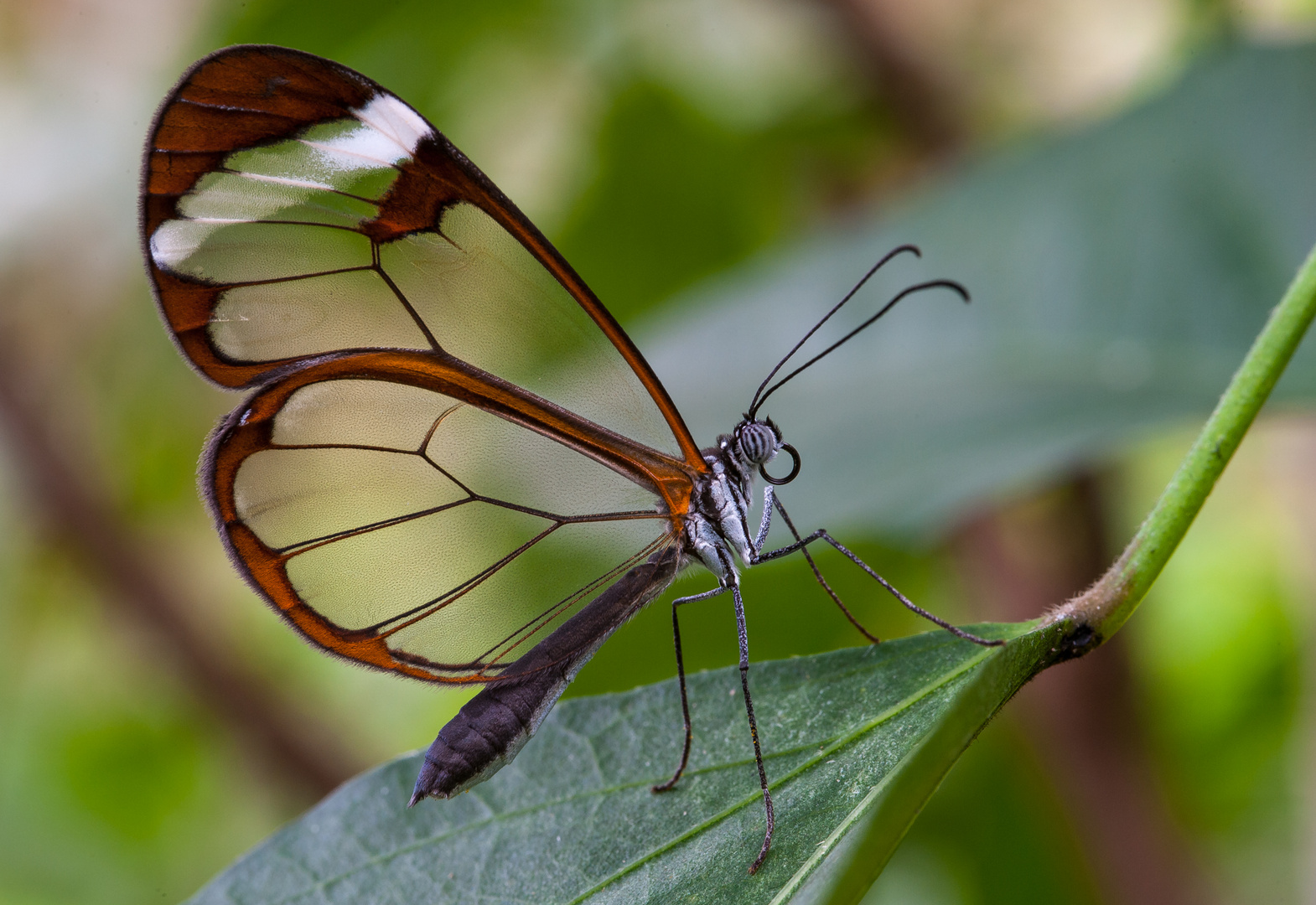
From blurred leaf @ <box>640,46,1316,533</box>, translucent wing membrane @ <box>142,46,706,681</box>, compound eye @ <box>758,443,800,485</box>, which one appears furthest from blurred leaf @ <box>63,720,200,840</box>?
compound eye @ <box>758,443,800,485</box>

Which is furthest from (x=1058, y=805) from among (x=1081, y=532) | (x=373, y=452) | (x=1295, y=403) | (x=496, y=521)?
(x=373, y=452)

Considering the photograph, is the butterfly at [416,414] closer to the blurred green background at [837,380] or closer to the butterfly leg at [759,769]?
the butterfly leg at [759,769]

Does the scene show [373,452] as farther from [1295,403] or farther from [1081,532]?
[1081,532]

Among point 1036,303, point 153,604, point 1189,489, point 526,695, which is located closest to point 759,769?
point 526,695

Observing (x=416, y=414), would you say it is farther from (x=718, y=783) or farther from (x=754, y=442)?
(x=718, y=783)

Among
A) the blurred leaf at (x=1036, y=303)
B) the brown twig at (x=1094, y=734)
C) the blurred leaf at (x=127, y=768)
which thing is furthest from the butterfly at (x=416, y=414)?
the blurred leaf at (x=127, y=768)

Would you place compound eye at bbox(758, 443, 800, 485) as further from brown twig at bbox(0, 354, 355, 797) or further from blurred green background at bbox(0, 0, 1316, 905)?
brown twig at bbox(0, 354, 355, 797)
